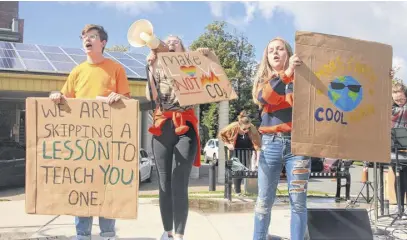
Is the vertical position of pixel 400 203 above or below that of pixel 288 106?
below

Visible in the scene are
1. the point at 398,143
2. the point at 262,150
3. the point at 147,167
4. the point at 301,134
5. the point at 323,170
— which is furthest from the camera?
the point at 147,167

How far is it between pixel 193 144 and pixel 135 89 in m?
7.96

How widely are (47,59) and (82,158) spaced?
31.0ft

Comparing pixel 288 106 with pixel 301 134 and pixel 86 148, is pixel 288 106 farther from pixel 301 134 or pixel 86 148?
pixel 86 148

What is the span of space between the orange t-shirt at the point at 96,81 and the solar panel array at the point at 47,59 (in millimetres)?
7576

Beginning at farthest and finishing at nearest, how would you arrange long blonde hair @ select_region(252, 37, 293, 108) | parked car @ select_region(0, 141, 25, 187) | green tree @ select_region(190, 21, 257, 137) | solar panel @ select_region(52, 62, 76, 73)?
green tree @ select_region(190, 21, 257, 137) → parked car @ select_region(0, 141, 25, 187) → solar panel @ select_region(52, 62, 76, 73) → long blonde hair @ select_region(252, 37, 293, 108)

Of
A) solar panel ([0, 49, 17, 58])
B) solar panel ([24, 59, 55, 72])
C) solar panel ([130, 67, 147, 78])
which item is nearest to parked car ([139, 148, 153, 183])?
solar panel ([130, 67, 147, 78])

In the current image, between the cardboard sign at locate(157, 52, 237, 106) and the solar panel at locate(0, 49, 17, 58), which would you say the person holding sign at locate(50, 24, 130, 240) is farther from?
the solar panel at locate(0, 49, 17, 58)

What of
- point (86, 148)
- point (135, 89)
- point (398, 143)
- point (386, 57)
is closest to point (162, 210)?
point (86, 148)

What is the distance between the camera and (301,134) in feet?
10.3

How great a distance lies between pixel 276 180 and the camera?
3330 mm

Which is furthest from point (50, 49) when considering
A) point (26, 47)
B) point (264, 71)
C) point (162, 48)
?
point (264, 71)

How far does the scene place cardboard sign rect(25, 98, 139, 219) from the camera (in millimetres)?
3203

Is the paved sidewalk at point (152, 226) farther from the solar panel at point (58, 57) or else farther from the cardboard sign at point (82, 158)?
the solar panel at point (58, 57)
